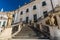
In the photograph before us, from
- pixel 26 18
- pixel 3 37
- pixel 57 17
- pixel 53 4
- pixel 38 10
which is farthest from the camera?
pixel 26 18

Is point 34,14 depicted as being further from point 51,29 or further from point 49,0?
point 51,29

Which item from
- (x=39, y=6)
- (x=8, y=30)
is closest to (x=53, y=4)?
(x=39, y=6)

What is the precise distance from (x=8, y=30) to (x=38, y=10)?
804 inches

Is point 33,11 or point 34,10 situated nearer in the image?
point 34,10

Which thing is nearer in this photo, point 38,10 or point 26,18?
point 38,10

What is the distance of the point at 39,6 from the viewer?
33.5m

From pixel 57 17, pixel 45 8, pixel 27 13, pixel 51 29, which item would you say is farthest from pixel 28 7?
pixel 51 29

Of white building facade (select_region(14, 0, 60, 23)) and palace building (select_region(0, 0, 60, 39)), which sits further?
white building facade (select_region(14, 0, 60, 23))

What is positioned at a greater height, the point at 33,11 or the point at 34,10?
the point at 34,10

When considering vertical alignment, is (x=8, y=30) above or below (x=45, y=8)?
below

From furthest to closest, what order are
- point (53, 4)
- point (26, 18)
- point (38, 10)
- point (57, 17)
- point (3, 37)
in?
point (26, 18) → point (38, 10) → point (53, 4) → point (57, 17) → point (3, 37)

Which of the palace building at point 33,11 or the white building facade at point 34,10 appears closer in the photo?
the palace building at point 33,11

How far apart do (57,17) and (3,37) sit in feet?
39.0

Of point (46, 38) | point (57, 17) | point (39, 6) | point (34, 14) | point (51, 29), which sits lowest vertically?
point (46, 38)
